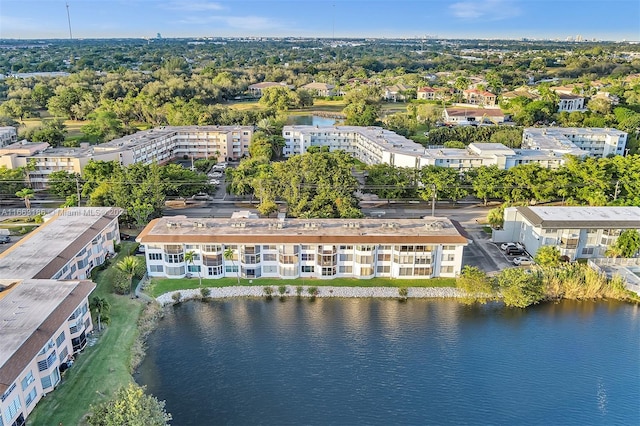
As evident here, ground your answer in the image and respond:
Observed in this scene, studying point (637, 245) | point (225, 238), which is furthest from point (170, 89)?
point (637, 245)

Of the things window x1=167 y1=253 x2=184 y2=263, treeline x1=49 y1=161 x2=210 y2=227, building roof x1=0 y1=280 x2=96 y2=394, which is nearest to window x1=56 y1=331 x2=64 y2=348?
building roof x1=0 y1=280 x2=96 y2=394

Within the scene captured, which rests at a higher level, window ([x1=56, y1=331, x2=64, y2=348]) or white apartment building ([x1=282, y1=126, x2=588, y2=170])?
white apartment building ([x1=282, y1=126, x2=588, y2=170])

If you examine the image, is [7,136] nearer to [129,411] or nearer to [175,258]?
[175,258]

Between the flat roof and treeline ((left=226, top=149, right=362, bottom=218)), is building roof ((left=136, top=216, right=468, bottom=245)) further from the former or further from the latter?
the flat roof

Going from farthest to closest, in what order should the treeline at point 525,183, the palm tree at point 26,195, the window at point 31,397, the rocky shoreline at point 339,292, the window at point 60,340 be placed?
the treeline at point 525,183
the palm tree at point 26,195
the rocky shoreline at point 339,292
the window at point 60,340
the window at point 31,397

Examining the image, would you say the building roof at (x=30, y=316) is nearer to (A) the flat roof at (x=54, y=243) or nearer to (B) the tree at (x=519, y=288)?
(A) the flat roof at (x=54, y=243)

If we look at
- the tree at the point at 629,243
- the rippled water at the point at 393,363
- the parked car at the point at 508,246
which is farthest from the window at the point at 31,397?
the tree at the point at 629,243

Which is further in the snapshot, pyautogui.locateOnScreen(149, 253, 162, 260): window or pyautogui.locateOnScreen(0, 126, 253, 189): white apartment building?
pyautogui.locateOnScreen(0, 126, 253, 189): white apartment building
